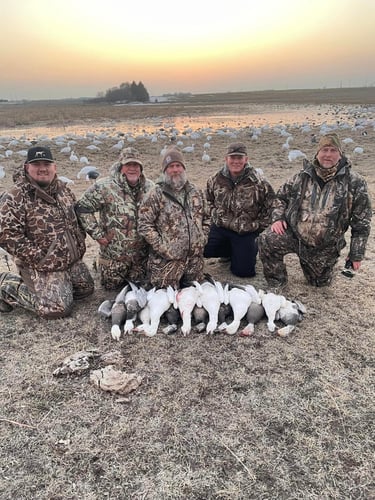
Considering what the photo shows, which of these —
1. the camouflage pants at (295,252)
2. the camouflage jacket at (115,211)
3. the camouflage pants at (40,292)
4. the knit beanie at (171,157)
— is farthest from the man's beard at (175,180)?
the camouflage pants at (40,292)

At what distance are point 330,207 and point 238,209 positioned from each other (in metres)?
1.04

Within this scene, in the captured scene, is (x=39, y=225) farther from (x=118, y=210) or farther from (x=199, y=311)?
(x=199, y=311)

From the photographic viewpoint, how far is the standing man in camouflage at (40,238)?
357 centimetres

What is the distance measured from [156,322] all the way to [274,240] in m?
1.59

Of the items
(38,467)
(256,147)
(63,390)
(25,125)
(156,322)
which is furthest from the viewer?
(25,125)

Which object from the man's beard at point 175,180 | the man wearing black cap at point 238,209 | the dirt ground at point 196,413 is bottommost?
the dirt ground at point 196,413

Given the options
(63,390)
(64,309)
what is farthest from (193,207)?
(63,390)

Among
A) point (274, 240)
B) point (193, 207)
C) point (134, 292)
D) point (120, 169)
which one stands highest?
point (120, 169)

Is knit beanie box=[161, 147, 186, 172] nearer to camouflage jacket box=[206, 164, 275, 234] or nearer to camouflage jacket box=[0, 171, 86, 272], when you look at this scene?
camouflage jacket box=[206, 164, 275, 234]

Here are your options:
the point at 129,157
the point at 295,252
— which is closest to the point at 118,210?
the point at 129,157

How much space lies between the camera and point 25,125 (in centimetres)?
2733

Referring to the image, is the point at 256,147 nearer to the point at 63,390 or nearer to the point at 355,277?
the point at 355,277

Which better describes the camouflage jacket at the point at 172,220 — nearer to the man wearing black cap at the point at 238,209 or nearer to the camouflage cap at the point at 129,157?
the camouflage cap at the point at 129,157

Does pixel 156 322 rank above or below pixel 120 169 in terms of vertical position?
below
